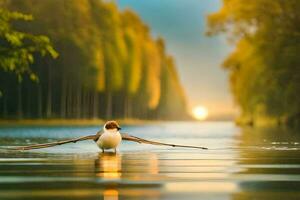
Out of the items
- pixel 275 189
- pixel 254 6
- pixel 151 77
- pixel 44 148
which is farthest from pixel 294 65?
pixel 151 77

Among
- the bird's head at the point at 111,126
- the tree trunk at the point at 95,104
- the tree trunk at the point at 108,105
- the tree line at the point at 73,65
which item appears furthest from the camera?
the tree trunk at the point at 108,105

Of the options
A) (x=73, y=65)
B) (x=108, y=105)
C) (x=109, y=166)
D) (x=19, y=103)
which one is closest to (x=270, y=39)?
(x=19, y=103)

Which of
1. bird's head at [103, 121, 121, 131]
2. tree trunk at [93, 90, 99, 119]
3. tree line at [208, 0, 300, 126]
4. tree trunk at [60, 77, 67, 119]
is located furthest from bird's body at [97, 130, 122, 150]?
tree trunk at [93, 90, 99, 119]

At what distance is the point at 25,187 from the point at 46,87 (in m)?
84.7

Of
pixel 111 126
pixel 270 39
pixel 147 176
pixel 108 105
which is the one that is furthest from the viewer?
pixel 108 105

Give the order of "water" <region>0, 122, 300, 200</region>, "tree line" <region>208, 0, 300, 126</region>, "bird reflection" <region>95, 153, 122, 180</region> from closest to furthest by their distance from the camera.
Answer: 1. "water" <region>0, 122, 300, 200</region>
2. "bird reflection" <region>95, 153, 122, 180</region>
3. "tree line" <region>208, 0, 300, 126</region>

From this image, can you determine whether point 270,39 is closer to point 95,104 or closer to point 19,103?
point 19,103

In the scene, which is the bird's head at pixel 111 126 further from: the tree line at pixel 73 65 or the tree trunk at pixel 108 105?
the tree trunk at pixel 108 105

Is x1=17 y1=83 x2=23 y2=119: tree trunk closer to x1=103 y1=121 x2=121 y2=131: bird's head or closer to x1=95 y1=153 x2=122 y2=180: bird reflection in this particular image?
x1=103 y1=121 x2=121 y2=131: bird's head

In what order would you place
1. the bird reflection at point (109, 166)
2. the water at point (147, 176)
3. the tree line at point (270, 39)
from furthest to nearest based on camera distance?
the tree line at point (270, 39)
the bird reflection at point (109, 166)
the water at point (147, 176)

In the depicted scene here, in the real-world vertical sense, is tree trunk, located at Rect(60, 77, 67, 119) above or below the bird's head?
above

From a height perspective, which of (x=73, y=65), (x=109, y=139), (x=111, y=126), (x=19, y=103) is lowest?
(x=109, y=139)

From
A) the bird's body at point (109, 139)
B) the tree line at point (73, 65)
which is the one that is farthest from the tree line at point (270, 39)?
the bird's body at point (109, 139)

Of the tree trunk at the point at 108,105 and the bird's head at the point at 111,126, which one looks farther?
the tree trunk at the point at 108,105
